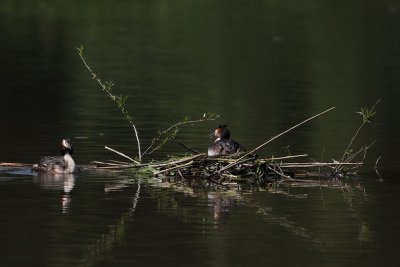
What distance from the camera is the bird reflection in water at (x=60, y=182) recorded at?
17.8 meters

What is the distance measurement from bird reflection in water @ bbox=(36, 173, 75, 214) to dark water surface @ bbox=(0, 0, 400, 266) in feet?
0.13

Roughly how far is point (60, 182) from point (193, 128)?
22.1ft

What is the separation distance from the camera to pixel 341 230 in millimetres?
15555

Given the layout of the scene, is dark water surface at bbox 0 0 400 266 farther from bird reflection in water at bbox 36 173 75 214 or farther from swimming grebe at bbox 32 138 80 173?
swimming grebe at bbox 32 138 80 173

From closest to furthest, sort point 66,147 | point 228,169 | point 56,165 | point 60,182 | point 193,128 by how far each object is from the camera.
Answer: point 60,182 < point 228,169 < point 56,165 < point 66,147 < point 193,128

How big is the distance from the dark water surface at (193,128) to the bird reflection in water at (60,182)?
0.04 metres

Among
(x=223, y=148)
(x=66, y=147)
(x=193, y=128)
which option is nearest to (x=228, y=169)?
(x=223, y=148)

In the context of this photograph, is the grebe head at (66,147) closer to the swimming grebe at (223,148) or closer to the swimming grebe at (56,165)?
the swimming grebe at (56,165)

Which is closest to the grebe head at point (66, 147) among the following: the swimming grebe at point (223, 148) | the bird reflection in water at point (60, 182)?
the bird reflection in water at point (60, 182)

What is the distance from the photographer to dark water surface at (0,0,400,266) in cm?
1453

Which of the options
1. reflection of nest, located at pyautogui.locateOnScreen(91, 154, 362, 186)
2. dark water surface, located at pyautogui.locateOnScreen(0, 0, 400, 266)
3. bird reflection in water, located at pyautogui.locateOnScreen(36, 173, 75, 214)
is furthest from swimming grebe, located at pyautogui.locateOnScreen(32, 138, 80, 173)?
reflection of nest, located at pyautogui.locateOnScreen(91, 154, 362, 186)

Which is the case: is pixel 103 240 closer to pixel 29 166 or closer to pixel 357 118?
pixel 29 166

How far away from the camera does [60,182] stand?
19.1 meters

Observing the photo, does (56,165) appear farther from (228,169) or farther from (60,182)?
(228,169)
